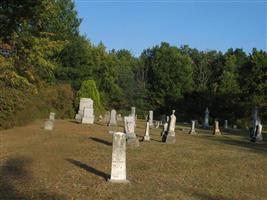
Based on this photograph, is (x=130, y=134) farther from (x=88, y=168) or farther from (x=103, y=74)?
(x=103, y=74)

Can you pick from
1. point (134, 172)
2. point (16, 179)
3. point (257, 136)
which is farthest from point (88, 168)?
point (257, 136)

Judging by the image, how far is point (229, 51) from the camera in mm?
91750

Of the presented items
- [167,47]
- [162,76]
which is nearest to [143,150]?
[162,76]

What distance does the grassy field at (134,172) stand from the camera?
38.7 ft

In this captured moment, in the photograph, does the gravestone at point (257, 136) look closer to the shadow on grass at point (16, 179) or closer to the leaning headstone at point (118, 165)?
the shadow on grass at point (16, 179)

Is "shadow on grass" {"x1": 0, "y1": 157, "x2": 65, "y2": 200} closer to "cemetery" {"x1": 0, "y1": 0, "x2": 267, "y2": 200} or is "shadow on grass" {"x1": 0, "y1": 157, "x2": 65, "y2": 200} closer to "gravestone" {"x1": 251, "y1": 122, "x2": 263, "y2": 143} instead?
"cemetery" {"x1": 0, "y1": 0, "x2": 267, "y2": 200}

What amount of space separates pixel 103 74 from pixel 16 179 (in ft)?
197

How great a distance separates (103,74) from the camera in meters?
73.5

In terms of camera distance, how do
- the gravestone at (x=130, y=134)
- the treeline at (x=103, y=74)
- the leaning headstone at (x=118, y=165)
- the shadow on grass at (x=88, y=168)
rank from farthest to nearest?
the treeline at (x=103, y=74)
the gravestone at (x=130, y=134)
the shadow on grass at (x=88, y=168)
the leaning headstone at (x=118, y=165)

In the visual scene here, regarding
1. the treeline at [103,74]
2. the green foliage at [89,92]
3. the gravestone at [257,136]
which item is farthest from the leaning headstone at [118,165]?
the green foliage at [89,92]

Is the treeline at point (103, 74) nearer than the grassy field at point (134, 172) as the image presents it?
No

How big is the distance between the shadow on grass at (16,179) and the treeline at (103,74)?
1106 centimetres

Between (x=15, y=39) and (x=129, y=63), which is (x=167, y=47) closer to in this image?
(x=129, y=63)

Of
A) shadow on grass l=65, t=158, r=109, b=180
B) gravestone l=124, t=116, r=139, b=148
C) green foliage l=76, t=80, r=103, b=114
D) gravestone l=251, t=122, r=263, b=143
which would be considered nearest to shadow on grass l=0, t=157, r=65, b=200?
shadow on grass l=65, t=158, r=109, b=180
